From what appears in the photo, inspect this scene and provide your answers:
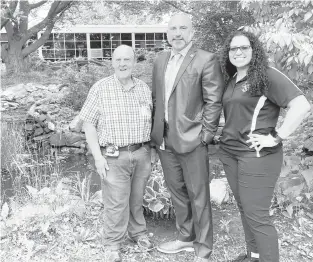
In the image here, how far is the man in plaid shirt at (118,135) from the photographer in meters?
3.15

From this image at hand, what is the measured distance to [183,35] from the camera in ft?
10.2

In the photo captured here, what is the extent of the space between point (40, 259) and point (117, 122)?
135 cm

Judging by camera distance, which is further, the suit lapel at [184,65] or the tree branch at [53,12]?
the tree branch at [53,12]

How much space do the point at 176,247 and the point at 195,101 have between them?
4.38 ft

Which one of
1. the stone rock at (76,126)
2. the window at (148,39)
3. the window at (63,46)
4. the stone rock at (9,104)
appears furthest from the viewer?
the window at (148,39)

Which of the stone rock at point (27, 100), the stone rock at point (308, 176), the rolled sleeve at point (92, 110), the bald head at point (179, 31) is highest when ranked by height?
the bald head at point (179, 31)

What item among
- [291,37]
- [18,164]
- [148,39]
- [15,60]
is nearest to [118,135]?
[291,37]

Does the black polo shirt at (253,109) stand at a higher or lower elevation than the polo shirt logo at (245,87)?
lower

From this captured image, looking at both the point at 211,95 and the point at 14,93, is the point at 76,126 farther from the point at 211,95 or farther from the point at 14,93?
the point at 211,95

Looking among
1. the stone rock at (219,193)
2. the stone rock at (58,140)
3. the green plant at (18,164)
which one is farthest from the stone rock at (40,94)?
the stone rock at (219,193)

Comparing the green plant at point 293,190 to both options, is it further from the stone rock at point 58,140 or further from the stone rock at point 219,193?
the stone rock at point 58,140

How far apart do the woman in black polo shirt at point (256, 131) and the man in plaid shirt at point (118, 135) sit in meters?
0.75

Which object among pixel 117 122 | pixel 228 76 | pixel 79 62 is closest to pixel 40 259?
pixel 117 122

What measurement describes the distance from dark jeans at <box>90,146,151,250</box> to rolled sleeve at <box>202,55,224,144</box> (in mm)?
595
